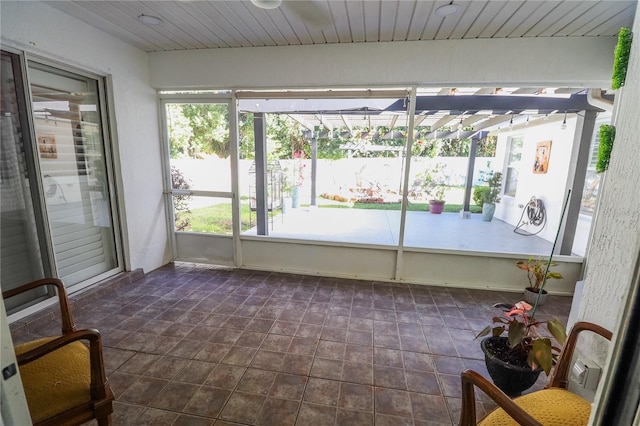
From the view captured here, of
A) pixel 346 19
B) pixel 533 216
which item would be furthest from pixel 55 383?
pixel 533 216

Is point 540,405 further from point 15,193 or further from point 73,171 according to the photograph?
point 73,171

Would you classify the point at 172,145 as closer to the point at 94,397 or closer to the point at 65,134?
the point at 65,134

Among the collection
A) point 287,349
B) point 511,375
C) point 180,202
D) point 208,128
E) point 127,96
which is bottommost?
point 287,349

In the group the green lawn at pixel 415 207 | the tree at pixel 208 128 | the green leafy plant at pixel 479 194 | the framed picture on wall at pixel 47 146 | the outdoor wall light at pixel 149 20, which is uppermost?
the outdoor wall light at pixel 149 20

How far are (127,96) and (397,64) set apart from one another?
9.67ft

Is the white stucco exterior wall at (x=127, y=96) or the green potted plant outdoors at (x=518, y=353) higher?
the white stucco exterior wall at (x=127, y=96)

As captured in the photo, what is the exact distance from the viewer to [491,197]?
4.83 meters

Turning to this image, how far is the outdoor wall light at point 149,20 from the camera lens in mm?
2420

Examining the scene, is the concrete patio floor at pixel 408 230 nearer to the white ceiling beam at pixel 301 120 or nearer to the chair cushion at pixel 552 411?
the white ceiling beam at pixel 301 120

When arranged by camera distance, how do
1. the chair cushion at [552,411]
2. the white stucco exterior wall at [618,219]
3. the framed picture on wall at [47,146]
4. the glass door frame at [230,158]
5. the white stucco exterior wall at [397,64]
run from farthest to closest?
the glass door frame at [230,158]
the white stucco exterior wall at [397,64]
the framed picture on wall at [47,146]
the white stucco exterior wall at [618,219]
the chair cushion at [552,411]

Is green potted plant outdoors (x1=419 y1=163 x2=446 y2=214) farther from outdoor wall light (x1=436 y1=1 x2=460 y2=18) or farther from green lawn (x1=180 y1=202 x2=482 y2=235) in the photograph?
outdoor wall light (x1=436 y1=1 x2=460 y2=18)

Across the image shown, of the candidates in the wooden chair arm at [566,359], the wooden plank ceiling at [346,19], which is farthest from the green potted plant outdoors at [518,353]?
the wooden plank ceiling at [346,19]

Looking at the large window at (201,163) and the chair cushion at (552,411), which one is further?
the large window at (201,163)

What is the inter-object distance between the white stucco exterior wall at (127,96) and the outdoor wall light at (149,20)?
58cm
